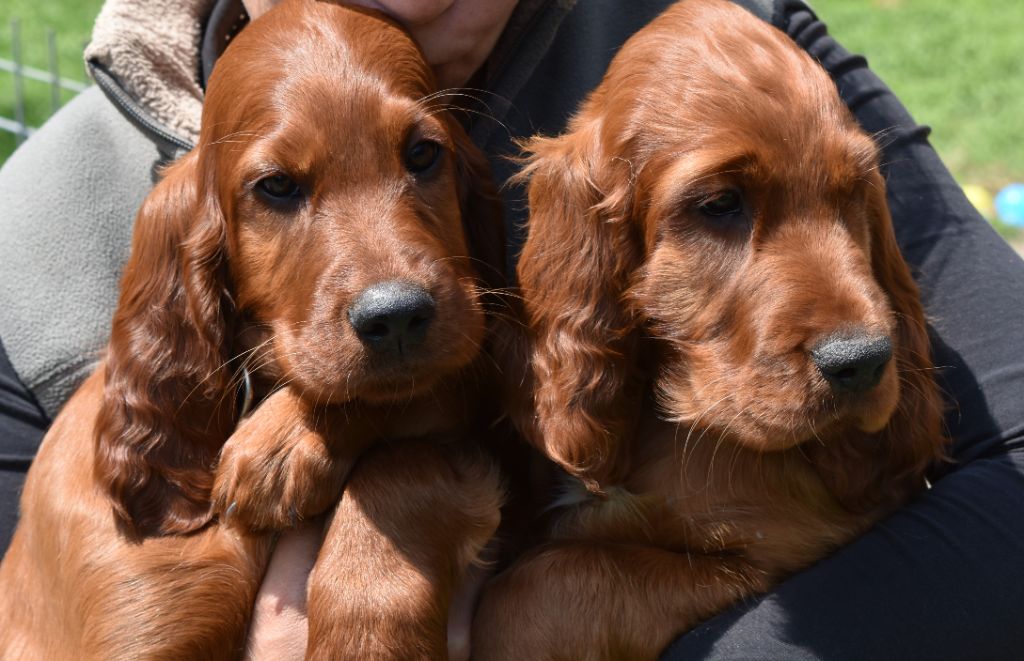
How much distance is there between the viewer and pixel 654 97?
2.63 meters

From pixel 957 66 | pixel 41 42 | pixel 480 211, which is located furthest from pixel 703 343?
pixel 41 42

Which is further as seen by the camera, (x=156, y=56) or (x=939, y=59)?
(x=939, y=59)

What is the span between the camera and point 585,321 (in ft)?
8.81

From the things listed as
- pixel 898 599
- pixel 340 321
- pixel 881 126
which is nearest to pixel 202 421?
pixel 340 321

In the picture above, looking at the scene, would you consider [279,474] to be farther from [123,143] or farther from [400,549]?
[123,143]

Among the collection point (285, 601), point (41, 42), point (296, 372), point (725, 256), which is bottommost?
point (41, 42)

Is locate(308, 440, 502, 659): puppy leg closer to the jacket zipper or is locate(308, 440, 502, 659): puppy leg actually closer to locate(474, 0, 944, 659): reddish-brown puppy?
locate(474, 0, 944, 659): reddish-brown puppy

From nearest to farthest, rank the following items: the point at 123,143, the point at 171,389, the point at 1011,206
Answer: the point at 171,389 → the point at 123,143 → the point at 1011,206

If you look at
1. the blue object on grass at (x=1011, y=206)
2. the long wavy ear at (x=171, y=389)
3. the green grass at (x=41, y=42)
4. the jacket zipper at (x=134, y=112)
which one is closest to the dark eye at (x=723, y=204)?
the long wavy ear at (x=171, y=389)

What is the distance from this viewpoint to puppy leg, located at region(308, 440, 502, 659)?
253 centimetres

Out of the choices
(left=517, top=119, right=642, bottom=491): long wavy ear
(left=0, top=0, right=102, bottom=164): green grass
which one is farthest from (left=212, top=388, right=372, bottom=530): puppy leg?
(left=0, top=0, right=102, bottom=164): green grass

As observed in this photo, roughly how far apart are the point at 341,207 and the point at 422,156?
23 centimetres

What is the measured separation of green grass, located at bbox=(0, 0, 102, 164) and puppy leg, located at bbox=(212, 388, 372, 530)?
16.1 ft

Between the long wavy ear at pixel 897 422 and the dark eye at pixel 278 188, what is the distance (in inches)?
47.4
